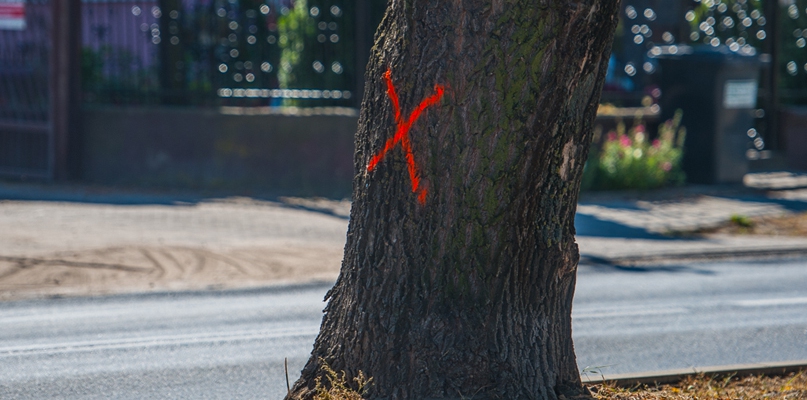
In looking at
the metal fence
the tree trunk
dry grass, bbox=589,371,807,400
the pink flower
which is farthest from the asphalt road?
the metal fence

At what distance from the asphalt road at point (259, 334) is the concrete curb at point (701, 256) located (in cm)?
70

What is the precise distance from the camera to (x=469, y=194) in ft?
12.1

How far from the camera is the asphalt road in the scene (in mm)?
5363

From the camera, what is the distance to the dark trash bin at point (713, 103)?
13.7 m

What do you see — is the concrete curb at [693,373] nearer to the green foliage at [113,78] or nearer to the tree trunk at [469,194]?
the tree trunk at [469,194]

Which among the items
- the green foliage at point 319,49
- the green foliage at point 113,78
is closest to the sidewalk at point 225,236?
the green foliage at point 113,78

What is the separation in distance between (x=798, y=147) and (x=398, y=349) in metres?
14.4

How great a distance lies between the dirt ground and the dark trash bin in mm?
5807

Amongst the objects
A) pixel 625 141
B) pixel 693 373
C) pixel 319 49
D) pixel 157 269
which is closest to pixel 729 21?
pixel 625 141

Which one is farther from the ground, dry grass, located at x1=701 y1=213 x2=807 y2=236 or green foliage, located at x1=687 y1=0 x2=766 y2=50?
green foliage, located at x1=687 y1=0 x2=766 y2=50

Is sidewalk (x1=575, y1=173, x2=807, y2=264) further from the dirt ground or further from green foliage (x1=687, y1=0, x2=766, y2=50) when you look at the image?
the dirt ground

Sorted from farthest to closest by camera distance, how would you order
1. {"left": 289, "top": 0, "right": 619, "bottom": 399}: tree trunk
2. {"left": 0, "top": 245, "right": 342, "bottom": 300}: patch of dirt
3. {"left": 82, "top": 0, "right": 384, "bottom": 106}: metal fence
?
{"left": 82, "top": 0, "right": 384, "bottom": 106}: metal fence, {"left": 0, "top": 245, "right": 342, "bottom": 300}: patch of dirt, {"left": 289, "top": 0, "right": 619, "bottom": 399}: tree trunk

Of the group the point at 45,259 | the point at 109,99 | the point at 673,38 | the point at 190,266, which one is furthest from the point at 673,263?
the point at 109,99

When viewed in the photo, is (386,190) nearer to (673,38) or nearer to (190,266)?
(190,266)
